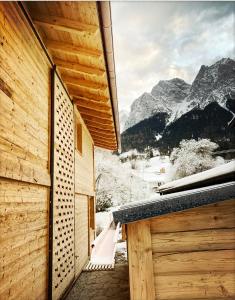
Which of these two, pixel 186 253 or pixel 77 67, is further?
pixel 77 67

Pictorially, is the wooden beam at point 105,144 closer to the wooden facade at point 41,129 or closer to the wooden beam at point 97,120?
the wooden beam at point 97,120

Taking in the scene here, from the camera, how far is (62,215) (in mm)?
5953

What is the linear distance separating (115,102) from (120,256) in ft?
Result: 23.0

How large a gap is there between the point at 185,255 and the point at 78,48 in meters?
4.10

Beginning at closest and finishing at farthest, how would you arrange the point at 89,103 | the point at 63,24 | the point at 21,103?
the point at 21,103 → the point at 63,24 → the point at 89,103

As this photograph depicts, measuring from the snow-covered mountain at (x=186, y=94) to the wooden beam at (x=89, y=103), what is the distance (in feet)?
220

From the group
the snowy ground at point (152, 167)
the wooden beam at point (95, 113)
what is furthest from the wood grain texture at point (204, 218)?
the snowy ground at point (152, 167)

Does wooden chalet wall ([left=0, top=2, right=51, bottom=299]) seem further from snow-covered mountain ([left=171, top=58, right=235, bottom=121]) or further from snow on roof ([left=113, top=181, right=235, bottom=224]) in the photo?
snow-covered mountain ([left=171, top=58, right=235, bottom=121])

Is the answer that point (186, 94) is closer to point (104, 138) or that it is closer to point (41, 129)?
point (104, 138)

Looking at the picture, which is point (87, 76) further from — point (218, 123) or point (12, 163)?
point (218, 123)

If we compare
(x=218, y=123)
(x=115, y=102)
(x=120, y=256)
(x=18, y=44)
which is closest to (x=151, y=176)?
(x=218, y=123)

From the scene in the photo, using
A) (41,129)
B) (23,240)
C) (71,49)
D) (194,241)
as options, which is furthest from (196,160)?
(194,241)

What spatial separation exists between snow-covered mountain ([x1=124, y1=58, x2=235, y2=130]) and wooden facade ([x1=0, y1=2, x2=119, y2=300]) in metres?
69.0

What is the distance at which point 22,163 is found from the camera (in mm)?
3662
